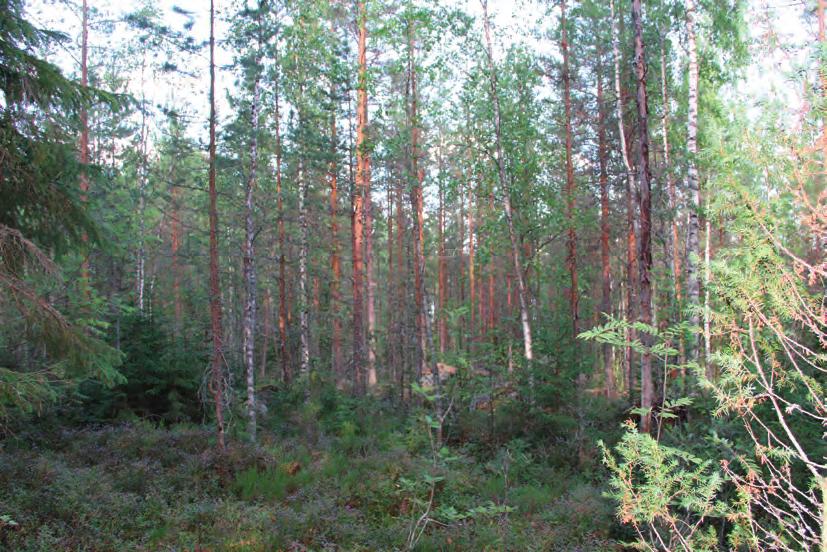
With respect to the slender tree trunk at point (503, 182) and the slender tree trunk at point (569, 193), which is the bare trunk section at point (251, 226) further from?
the slender tree trunk at point (569, 193)

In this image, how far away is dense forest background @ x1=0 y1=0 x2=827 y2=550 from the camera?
3029mm

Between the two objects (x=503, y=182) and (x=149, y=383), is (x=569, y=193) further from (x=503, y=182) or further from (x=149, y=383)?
(x=149, y=383)

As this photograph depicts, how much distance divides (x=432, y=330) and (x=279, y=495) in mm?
6118

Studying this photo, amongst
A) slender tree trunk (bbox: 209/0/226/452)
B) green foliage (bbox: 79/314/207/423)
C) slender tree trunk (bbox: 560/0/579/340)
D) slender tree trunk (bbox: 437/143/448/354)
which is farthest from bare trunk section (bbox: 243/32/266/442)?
slender tree trunk (bbox: 437/143/448/354)

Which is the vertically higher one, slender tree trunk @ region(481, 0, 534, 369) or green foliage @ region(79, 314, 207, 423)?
slender tree trunk @ region(481, 0, 534, 369)

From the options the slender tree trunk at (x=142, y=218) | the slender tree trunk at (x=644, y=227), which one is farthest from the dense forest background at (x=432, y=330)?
the slender tree trunk at (x=142, y=218)

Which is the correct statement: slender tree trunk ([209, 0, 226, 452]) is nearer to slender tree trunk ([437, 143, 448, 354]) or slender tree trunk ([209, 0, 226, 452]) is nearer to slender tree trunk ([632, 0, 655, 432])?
slender tree trunk ([632, 0, 655, 432])

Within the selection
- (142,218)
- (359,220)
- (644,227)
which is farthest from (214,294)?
(142,218)

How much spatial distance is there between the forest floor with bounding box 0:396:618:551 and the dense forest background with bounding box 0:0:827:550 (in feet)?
0.18

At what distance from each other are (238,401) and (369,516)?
22.2 ft

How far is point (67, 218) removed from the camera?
6660 mm

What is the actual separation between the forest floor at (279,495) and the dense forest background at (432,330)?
0.18 ft

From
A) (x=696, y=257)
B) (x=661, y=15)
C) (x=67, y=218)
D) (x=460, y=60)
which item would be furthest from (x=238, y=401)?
(x=661, y=15)

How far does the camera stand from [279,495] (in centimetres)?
836
